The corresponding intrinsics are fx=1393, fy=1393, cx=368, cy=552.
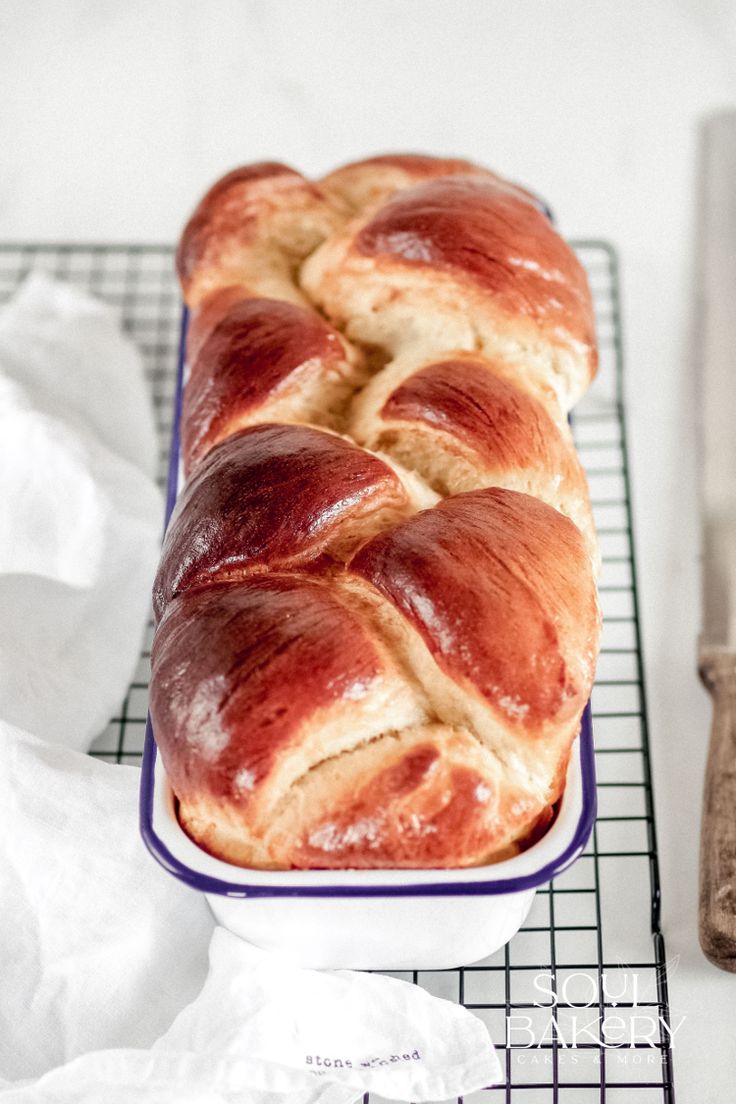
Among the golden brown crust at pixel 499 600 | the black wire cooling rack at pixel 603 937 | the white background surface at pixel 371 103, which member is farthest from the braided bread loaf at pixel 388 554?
the white background surface at pixel 371 103

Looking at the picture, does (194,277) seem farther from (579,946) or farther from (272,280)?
(579,946)

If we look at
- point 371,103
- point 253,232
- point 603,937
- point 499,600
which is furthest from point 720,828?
point 371,103

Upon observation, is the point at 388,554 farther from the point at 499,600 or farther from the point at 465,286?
the point at 465,286

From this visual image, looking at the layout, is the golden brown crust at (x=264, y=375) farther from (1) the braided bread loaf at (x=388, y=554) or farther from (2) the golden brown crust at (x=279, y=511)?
(2) the golden brown crust at (x=279, y=511)

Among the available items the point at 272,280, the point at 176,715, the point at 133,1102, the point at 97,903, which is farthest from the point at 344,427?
the point at 133,1102

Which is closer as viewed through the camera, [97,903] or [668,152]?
[97,903]

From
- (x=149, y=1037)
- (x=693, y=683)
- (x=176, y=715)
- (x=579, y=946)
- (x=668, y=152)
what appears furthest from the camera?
(x=668, y=152)
